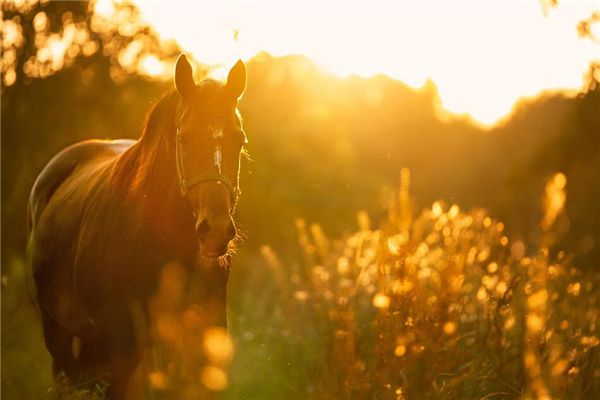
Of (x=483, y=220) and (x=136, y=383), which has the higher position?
(x=483, y=220)

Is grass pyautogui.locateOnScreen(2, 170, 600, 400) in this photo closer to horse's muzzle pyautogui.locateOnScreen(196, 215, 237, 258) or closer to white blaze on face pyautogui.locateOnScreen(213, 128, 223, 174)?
horse's muzzle pyautogui.locateOnScreen(196, 215, 237, 258)

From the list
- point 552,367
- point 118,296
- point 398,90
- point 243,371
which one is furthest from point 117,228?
point 398,90

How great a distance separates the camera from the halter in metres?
3.97

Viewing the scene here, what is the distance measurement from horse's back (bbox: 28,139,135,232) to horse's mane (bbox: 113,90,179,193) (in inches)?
79.6

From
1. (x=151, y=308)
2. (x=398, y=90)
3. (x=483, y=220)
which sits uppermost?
(x=398, y=90)

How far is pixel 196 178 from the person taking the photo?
13.1ft

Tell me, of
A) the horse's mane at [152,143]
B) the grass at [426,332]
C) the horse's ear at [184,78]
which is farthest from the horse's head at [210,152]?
the grass at [426,332]

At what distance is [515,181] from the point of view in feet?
51.6

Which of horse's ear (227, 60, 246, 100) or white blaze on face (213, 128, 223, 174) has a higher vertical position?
horse's ear (227, 60, 246, 100)

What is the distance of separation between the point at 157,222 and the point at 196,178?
60cm

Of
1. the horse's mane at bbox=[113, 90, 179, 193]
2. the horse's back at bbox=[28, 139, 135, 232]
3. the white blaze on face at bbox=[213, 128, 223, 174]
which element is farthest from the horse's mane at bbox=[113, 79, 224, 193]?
the horse's back at bbox=[28, 139, 135, 232]

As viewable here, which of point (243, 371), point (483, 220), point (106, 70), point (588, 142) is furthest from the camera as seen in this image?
point (106, 70)

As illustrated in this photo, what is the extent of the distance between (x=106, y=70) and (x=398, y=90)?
1982cm

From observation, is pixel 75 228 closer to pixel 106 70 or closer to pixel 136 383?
pixel 136 383
